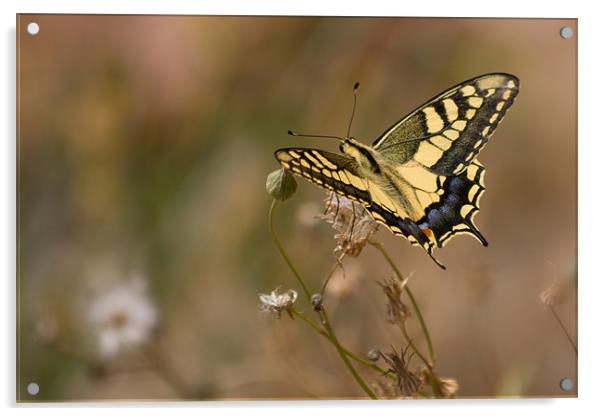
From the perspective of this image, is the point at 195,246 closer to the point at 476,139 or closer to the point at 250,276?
the point at 250,276

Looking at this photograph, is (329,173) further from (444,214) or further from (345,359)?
(345,359)

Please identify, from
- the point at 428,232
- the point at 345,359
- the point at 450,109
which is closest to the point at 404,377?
the point at 345,359

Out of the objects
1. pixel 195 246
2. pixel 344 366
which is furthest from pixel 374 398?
pixel 195 246

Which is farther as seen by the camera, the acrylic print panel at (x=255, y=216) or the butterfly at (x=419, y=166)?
the acrylic print panel at (x=255, y=216)

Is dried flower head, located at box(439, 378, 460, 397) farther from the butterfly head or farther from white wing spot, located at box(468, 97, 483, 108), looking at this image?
white wing spot, located at box(468, 97, 483, 108)

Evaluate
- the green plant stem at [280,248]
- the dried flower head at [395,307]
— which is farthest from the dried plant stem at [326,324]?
the dried flower head at [395,307]

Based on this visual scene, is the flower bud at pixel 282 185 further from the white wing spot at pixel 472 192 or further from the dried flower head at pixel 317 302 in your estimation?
the white wing spot at pixel 472 192

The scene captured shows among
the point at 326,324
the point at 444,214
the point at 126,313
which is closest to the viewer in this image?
the point at 326,324
